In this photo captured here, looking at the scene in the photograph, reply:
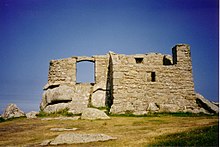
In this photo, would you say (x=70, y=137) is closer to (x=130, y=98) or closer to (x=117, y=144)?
(x=117, y=144)

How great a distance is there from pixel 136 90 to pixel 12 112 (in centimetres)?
923

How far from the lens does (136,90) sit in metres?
15.3

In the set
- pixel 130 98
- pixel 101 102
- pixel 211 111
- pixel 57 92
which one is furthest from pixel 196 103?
A: pixel 57 92

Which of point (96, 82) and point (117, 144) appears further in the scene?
point (96, 82)

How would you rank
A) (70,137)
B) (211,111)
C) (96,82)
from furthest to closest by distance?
(96,82) < (211,111) < (70,137)

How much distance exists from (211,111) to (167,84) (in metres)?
3.26

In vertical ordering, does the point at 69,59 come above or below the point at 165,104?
above

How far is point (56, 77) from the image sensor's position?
18766 millimetres

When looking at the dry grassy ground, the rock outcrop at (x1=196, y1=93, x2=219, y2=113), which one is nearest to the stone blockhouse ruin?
the rock outcrop at (x1=196, y1=93, x2=219, y2=113)

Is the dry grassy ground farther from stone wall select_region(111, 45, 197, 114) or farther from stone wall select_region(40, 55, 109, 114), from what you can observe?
stone wall select_region(40, 55, 109, 114)

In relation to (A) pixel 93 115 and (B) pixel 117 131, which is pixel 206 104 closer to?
(A) pixel 93 115

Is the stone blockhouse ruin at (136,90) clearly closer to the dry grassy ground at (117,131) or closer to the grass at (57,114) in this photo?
the grass at (57,114)

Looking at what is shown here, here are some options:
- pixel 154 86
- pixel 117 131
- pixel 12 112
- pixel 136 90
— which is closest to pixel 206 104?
pixel 154 86

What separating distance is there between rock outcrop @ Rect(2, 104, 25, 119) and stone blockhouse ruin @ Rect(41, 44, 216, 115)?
6.09 ft
